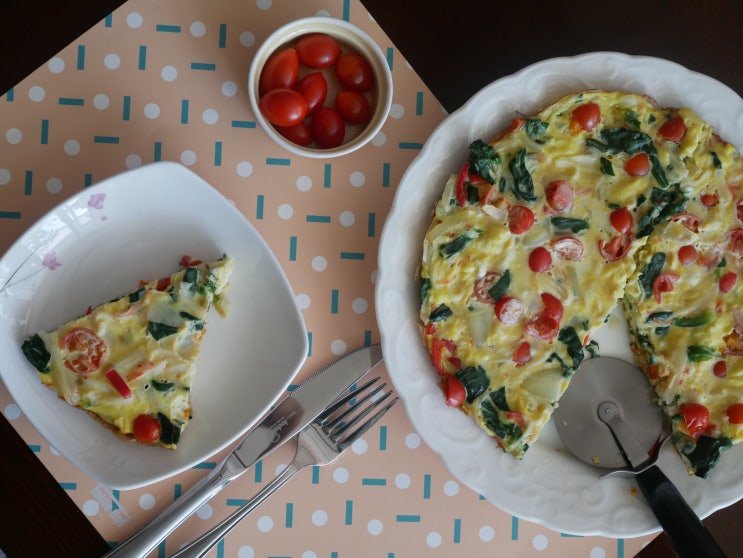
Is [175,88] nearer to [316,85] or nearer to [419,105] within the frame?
[316,85]

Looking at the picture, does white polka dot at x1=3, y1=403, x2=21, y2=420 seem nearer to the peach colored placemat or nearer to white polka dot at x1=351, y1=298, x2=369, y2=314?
the peach colored placemat

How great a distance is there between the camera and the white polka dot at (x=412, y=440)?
123 inches

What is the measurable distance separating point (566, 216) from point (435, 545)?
1552mm

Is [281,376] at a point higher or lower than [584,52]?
lower

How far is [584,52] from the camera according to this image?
3.23 meters

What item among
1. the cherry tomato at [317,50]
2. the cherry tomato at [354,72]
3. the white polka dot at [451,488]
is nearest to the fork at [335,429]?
the white polka dot at [451,488]

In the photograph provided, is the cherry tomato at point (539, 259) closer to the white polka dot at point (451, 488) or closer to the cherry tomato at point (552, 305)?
the cherry tomato at point (552, 305)

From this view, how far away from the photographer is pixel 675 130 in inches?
114

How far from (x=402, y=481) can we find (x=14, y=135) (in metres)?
2.26

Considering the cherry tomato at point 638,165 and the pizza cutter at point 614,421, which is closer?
the cherry tomato at point 638,165

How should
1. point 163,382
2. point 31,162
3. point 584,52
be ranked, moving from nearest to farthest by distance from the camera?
point 163,382, point 31,162, point 584,52

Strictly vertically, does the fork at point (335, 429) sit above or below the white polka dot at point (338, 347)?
below

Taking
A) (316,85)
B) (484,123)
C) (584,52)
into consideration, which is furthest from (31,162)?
(584,52)

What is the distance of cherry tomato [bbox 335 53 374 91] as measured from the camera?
3.00m
